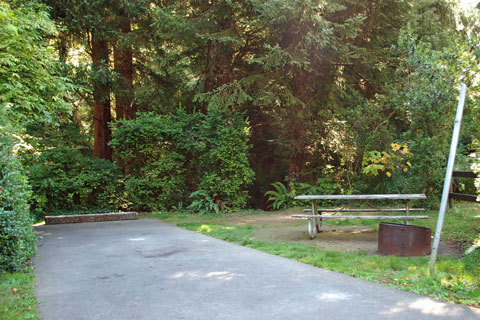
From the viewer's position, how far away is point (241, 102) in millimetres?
12195

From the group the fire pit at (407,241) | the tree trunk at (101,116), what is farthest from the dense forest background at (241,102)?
the fire pit at (407,241)

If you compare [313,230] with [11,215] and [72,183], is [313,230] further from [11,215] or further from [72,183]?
[72,183]

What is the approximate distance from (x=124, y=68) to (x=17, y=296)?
1358 cm

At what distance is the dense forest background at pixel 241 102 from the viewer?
10859 mm

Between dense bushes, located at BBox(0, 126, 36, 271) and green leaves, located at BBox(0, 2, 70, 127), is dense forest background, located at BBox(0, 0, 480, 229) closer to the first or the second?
green leaves, located at BBox(0, 2, 70, 127)

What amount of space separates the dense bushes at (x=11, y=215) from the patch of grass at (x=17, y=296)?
0.74 feet

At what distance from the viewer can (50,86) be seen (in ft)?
33.1

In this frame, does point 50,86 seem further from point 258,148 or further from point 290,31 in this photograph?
point 258,148

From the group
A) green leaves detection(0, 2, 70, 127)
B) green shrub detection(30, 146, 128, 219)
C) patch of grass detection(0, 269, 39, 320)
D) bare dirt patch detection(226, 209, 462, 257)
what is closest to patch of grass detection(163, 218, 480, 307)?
bare dirt patch detection(226, 209, 462, 257)

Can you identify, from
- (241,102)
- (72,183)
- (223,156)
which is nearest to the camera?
(241,102)

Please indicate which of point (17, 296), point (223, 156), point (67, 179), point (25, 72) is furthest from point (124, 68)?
point (17, 296)

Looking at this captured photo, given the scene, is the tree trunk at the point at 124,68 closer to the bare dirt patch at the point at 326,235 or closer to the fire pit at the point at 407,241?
the bare dirt patch at the point at 326,235

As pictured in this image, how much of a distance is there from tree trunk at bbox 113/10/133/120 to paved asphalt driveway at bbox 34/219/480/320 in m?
9.36

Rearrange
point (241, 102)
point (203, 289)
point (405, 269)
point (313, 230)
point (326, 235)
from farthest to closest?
point (241, 102)
point (326, 235)
point (313, 230)
point (405, 269)
point (203, 289)
